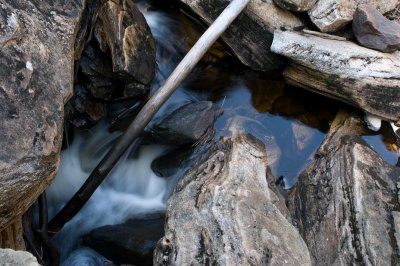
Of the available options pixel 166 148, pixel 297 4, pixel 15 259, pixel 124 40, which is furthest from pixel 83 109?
pixel 15 259

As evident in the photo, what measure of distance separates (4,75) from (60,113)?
465mm

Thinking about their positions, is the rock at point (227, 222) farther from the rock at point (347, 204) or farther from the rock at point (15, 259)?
the rock at point (15, 259)

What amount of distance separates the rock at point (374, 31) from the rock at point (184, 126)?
6.54 feet

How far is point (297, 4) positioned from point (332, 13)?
0.42 metres

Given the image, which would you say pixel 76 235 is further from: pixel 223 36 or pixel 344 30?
pixel 344 30

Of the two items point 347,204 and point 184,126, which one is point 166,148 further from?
point 347,204

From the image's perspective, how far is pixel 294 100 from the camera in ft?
19.7

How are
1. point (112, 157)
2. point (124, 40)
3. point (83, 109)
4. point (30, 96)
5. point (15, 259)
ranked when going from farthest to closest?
point (83, 109)
point (124, 40)
point (112, 157)
point (30, 96)
point (15, 259)

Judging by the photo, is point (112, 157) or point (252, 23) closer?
point (112, 157)

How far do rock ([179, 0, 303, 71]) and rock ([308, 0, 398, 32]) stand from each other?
255 millimetres

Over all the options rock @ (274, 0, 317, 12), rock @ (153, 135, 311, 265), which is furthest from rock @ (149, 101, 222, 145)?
rock @ (274, 0, 317, 12)

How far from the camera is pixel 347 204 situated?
173 inches

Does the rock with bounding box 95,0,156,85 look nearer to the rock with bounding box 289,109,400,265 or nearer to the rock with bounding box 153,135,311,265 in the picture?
the rock with bounding box 153,135,311,265

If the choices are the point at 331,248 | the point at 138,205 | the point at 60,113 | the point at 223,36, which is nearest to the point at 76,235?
the point at 138,205
